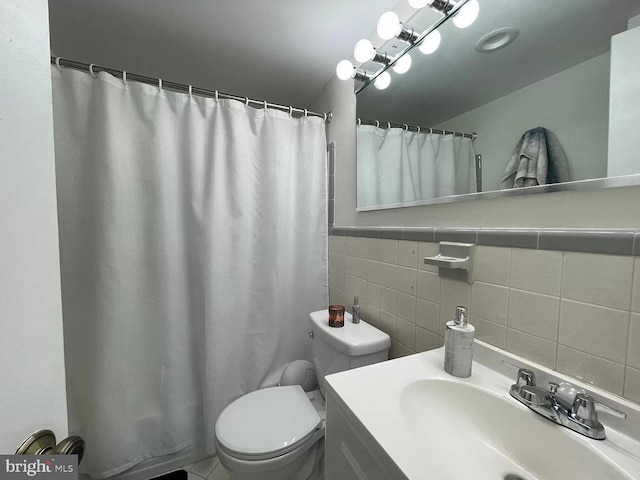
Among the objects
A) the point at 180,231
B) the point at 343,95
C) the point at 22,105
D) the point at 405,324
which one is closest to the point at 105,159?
the point at 180,231

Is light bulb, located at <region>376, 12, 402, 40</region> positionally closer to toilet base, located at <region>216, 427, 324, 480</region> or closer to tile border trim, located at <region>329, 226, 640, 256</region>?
tile border trim, located at <region>329, 226, 640, 256</region>

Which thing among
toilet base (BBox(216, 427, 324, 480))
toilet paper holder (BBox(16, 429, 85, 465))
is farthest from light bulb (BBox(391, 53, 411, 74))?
toilet base (BBox(216, 427, 324, 480))

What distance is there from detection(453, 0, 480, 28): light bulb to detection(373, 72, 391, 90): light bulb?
0.33m

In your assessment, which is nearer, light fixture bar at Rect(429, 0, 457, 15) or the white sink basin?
the white sink basin

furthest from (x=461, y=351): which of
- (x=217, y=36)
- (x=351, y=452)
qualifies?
(x=217, y=36)

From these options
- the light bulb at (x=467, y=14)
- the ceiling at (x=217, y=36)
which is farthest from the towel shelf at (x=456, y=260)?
the ceiling at (x=217, y=36)

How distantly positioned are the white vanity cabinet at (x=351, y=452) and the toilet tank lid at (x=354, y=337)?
0.32 m

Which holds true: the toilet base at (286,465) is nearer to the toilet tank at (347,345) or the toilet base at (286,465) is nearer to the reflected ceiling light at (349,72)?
the toilet tank at (347,345)

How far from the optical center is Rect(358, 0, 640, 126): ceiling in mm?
555

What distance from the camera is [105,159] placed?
3.53 ft

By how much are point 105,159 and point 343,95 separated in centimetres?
117

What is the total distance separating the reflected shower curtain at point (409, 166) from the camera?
2.69 feet

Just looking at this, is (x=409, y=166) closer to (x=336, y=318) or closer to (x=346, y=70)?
(x=346, y=70)

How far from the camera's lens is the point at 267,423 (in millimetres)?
979
